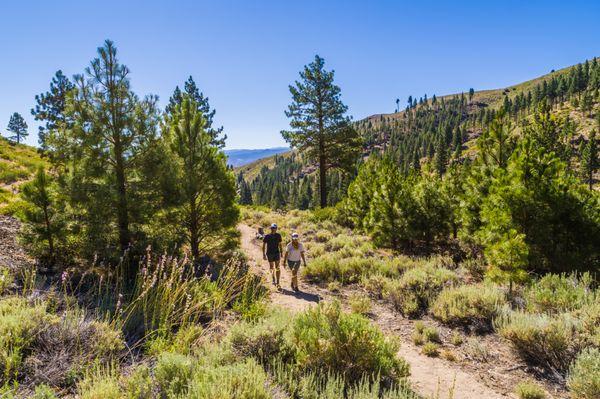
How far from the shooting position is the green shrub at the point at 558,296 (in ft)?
21.2

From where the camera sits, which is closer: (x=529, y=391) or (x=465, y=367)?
(x=529, y=391)

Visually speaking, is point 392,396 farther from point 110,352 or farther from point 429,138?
point 429,138

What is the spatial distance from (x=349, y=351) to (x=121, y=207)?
287 inches

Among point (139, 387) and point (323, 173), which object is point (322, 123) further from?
point (139, 387)

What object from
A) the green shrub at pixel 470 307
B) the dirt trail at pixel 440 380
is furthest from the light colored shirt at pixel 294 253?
the green shrub at pixel 470 307

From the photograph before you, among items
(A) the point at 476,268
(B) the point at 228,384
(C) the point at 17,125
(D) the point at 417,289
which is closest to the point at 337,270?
(D) the point at 417,289

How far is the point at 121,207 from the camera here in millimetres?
8703

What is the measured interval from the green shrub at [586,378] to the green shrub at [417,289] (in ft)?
11.6

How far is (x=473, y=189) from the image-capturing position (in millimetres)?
12930

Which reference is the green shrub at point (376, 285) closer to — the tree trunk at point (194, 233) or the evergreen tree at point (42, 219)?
the tree trunk at point (194, 233)

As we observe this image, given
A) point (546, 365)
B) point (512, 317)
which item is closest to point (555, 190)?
point (512, 317)

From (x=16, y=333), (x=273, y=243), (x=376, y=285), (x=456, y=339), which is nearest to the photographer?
(x=16, y=333)

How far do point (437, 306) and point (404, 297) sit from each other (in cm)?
100

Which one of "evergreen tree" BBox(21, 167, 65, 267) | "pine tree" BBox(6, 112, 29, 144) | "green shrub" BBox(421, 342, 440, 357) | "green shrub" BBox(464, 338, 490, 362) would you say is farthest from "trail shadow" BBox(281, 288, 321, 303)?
"pine tree" BBox(6, 112, 29, 144)
